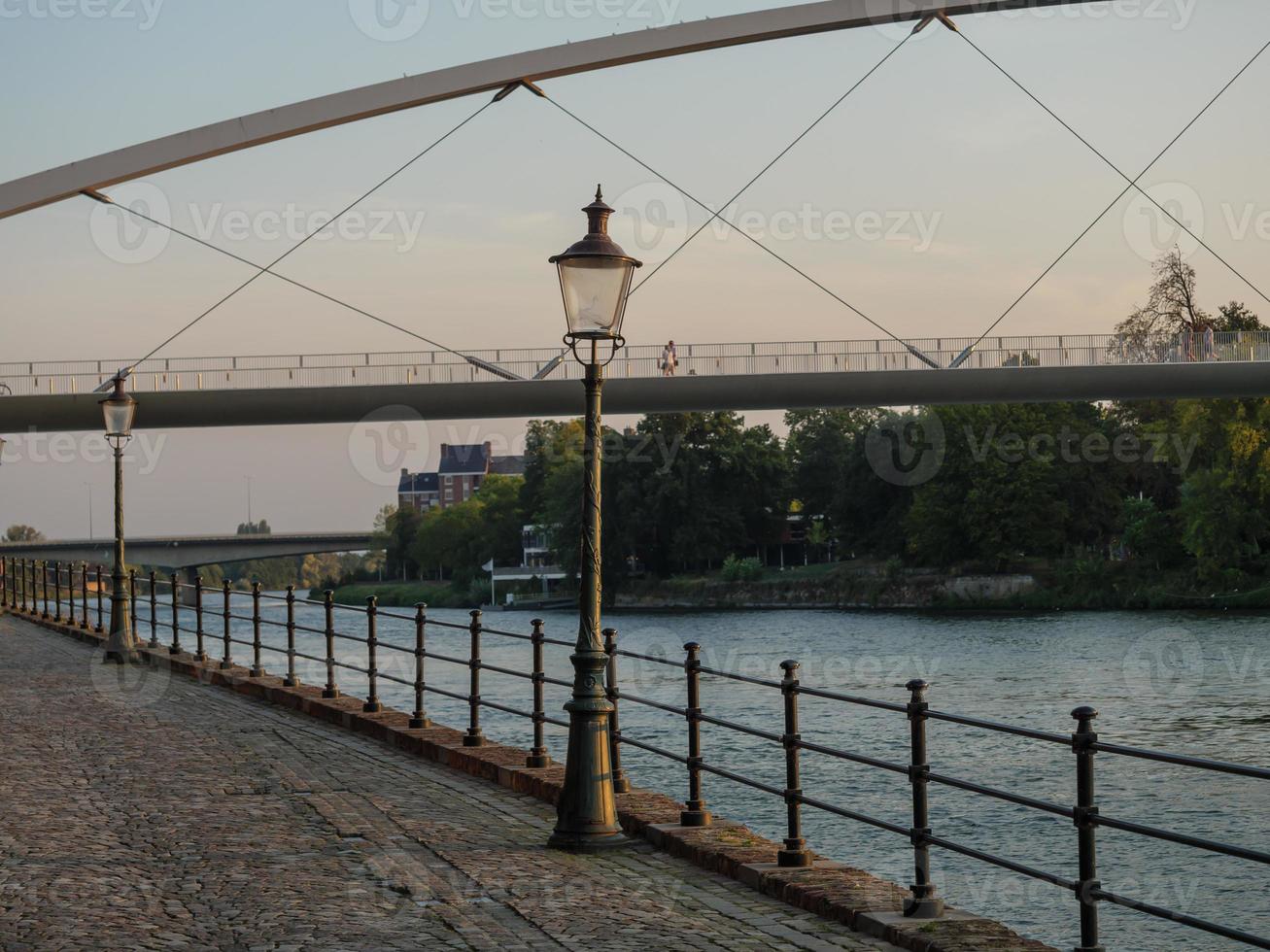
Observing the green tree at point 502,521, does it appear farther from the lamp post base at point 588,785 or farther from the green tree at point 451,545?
the lamp post base at point 588,785

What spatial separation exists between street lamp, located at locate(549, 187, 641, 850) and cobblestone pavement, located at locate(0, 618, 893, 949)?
209mm

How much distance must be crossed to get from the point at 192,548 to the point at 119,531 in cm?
5938

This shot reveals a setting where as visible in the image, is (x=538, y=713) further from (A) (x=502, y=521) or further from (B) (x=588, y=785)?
(A) (x=502, y=521)

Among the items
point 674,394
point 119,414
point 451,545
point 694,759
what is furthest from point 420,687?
point 451,545

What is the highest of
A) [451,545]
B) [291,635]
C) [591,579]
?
[591,579]

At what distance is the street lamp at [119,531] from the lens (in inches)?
736

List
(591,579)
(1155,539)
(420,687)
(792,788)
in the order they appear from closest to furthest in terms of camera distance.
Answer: (792,788) → (591,579) → (420,687) → (1155,539)

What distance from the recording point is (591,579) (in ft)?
26.1

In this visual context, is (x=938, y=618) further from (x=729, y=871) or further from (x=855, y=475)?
(x=729, y=871)

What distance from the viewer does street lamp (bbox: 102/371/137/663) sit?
1869cm

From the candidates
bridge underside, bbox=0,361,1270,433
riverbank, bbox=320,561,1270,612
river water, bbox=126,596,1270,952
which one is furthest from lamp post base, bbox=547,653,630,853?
riverbank, bbox=320,561,1270,612

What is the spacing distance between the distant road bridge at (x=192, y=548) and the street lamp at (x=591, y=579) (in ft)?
221

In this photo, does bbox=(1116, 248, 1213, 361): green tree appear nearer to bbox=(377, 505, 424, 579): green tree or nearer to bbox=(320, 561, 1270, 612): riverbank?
bbox=(320, 561, 1270, 612): riverbank

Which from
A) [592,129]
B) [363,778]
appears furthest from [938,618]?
[363,778]
